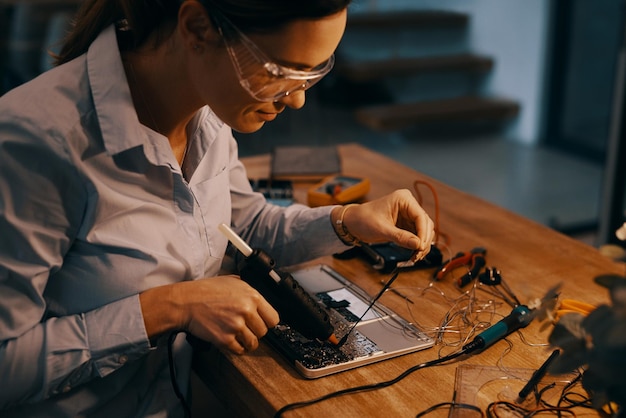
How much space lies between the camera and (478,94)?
4969 mm

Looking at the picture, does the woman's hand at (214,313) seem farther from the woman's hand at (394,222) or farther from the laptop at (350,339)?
the woman's hand at (394,222)

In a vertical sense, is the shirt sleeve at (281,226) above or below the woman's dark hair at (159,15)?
below

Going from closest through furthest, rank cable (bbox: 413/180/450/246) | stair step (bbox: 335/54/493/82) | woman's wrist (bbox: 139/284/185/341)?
woman's wrist (bbox: 139/284/185/341)
cable (bbox: 413/180/450/246)
stair step (bbox: 335/54/493/82)

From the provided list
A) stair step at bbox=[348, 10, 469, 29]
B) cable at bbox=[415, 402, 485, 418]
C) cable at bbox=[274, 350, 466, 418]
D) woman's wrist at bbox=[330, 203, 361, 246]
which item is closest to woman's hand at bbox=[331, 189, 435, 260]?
woman's wrist at bbox=[330, 203, 361, 246]

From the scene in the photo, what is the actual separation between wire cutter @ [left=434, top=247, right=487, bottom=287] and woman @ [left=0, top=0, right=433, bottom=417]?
43 centimetres

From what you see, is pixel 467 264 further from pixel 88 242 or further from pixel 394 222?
pixel 88 242

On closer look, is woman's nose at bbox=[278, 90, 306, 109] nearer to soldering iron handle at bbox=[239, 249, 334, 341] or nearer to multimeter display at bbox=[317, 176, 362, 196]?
soldering iron handle at bbox=[239, 249, 334, 341]

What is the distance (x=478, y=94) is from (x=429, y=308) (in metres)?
3.90

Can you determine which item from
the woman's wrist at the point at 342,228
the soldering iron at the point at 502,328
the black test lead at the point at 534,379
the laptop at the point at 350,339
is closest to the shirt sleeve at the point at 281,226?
the woman's wrist at the point at 342,228

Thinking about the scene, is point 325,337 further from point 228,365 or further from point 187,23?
point 187,23

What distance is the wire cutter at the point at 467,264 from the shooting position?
4.53ft

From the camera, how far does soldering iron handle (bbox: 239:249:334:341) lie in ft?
3.74

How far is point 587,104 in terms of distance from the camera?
462cm

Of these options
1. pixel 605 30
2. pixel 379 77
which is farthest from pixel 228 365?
pixel 605 30
